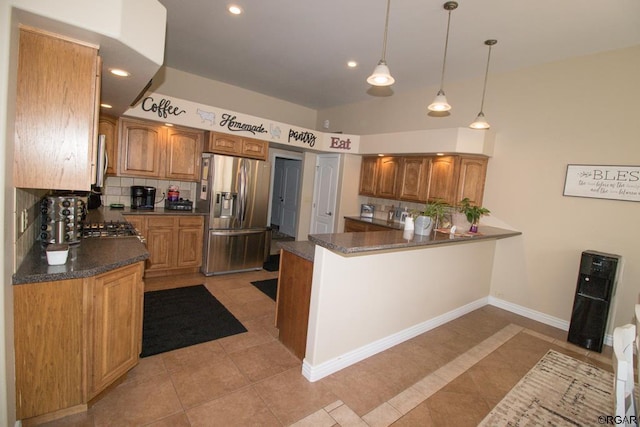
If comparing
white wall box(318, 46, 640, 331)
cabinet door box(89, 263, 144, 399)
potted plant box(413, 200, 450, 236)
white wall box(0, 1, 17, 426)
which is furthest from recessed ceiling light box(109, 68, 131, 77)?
Result: white wall box(318, 46, 640, 331)

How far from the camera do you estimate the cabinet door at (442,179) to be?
4.44 meters

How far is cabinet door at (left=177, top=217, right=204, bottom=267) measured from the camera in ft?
14.7

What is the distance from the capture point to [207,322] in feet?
10.6

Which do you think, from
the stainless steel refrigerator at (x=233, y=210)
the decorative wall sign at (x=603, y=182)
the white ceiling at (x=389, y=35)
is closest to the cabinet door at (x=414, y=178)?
the white ceiling at (x=389, y=35)

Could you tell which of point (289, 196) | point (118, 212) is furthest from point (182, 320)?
point (289, 196)

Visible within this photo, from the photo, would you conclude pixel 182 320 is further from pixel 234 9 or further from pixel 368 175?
pixel 368 175

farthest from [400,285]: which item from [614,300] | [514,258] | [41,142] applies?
[41,142]

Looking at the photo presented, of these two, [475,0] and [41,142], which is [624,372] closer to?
[475,0]

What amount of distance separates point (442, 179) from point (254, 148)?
3.02m

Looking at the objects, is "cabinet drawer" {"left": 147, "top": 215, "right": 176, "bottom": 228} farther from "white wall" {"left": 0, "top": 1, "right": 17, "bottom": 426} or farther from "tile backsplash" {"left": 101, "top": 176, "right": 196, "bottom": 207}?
"white wall" {"left": 0, "top": 1, "right": 17, "bottom": 426}

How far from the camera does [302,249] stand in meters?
2.75

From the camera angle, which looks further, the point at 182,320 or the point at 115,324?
the point at 182,320

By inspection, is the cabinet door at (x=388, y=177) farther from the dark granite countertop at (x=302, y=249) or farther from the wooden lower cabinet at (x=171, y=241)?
the wooden lower cabinet at (x=171, y=241)

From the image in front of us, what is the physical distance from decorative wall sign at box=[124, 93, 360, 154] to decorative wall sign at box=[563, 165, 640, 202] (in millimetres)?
3237
